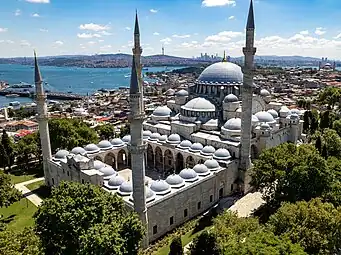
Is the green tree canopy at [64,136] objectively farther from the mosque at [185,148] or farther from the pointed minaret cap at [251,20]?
the pointed minaret cap at [251,20]

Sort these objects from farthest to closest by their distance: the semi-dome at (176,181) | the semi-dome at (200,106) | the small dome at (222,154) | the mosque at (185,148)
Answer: the semi-dome at (200,106) → the small dome at (222,154) → the semi-dome at (176,181) → the mosque at (185,148)

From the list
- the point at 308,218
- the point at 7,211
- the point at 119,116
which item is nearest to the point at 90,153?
the point at 7,211

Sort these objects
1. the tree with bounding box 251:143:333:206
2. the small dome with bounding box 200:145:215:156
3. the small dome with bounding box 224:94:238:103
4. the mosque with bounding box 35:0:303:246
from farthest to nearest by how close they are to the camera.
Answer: the small dome with bounding box 224:94:238:103 < the small dome with bounding box 200:145:215:156 < the mosque with bounding box 35:0:303:246 < the tree with bounding box 251:143:333:206

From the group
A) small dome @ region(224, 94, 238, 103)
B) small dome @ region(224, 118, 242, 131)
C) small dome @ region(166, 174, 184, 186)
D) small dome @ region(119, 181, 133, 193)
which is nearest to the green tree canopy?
small dome @ region(119, 181, 133, 193)

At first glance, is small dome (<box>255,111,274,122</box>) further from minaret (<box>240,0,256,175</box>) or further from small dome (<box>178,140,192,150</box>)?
small dome (<box>178,140,192,150</box>)

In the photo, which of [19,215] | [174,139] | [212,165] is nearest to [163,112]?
[174,139]

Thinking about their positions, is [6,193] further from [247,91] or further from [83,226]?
[247,91]

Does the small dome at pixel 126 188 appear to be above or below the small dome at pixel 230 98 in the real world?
below

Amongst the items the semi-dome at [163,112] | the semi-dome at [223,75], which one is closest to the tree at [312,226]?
the semi-dome at [223,75]
